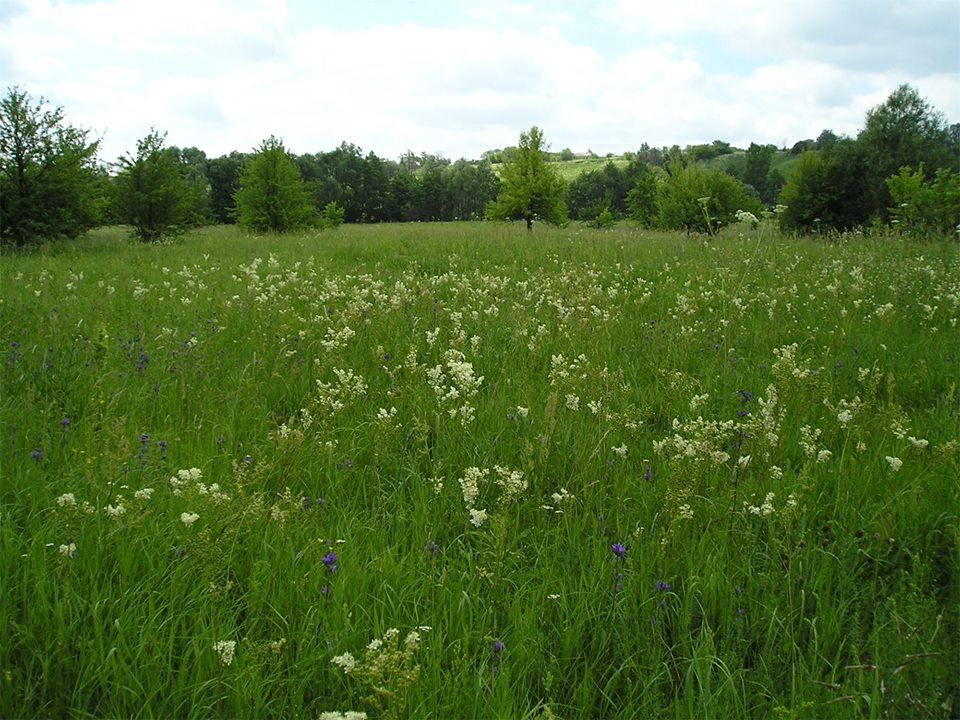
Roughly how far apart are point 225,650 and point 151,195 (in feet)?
79.0

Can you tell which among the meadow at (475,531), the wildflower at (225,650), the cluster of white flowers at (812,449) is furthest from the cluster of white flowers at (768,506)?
the wildflower at (225,650)

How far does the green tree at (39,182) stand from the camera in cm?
1630

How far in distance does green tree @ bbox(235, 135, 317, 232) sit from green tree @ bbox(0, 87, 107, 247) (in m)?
10.3

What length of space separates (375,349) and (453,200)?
98054 millimetres

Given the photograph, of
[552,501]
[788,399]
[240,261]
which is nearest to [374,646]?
[552,501]

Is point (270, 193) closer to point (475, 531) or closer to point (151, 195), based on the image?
point (151, 195)

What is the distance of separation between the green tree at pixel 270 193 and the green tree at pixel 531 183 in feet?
38.4

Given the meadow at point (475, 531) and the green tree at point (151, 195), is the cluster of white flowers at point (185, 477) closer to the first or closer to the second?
the meadow at point (475, 531)

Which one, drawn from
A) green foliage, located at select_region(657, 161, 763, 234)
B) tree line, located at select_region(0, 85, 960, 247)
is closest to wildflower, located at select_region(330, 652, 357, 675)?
tree line, located at select_region(0, 85, 960, 247)

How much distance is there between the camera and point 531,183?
109ft

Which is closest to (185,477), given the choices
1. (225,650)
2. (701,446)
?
(225,650)

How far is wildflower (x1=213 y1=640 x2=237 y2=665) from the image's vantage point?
178cm

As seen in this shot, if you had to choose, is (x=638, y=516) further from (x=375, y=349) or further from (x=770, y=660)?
(x=375, y=349)

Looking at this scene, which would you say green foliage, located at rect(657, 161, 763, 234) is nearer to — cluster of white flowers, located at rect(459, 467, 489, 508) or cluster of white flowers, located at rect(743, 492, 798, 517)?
cluster of white flowers, located at rect(743, 492, 798, 517)
